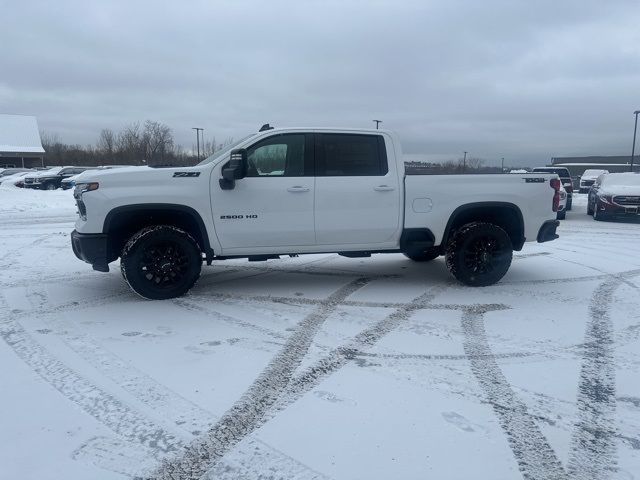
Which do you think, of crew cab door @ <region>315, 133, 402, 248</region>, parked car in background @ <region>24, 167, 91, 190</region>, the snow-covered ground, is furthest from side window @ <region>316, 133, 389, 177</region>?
parked car in background @ <region>24, 167, 91, 190</region>

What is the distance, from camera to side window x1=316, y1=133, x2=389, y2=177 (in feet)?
20.7

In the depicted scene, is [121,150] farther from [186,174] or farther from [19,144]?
[186,174]

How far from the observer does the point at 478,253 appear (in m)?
6.76

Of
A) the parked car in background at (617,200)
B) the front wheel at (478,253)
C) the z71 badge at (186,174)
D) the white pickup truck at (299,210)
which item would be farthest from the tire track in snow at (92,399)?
the parked car in background at (617,200)

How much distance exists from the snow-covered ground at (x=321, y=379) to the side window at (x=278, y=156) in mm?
1507

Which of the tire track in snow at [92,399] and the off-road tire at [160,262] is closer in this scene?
the tire track in snow at [92,399]

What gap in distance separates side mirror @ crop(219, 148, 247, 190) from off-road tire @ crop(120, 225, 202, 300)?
77 cm

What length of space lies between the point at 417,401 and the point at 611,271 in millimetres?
5805

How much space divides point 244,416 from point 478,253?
14.2 ft

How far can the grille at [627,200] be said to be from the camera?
15.7 meters

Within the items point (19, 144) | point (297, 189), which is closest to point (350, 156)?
point (297, 189)

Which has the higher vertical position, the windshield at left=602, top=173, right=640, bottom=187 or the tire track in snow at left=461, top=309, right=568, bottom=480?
the windshield at left=602, top=173, right=640, bottom=187

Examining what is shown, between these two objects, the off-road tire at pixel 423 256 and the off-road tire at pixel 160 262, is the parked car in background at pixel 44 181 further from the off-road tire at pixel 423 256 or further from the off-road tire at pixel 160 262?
the off-road tire at pixel 160 262

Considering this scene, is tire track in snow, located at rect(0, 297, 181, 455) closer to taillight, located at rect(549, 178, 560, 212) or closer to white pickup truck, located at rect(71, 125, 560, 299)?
white pickup truck, located at rect(71, 125, 560, 299)
